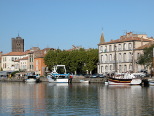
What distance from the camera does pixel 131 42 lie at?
114m

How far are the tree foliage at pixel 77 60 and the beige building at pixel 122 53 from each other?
11.1 ft

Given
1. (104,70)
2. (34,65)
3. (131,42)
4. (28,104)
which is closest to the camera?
(28,104)

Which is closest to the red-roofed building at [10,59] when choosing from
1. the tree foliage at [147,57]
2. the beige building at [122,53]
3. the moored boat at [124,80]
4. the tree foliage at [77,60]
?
the tree foliage at [77,60]

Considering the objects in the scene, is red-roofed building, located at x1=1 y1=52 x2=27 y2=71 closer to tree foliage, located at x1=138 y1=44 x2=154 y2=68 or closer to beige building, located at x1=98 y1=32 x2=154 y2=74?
beige building, located at x1=98 y1=32 x2=154 y2=74

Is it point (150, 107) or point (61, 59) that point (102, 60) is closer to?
point (61, 59)

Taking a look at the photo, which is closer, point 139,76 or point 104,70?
point 139,76

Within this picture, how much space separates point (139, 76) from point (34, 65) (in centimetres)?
6389

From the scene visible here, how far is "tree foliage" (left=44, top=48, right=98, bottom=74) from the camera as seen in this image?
125125 millimetres

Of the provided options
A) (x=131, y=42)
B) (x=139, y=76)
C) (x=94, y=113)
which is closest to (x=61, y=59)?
(x=131, y=42)

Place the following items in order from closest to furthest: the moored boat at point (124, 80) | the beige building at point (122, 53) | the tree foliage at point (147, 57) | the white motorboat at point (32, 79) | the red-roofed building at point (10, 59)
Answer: the moored boat at point (124, 80) → the tree foliage at point (147, 57) → the beige building at point (122, 53) → the white motorboat at point (32, 79) → the red-roofed building at point (10, 59)

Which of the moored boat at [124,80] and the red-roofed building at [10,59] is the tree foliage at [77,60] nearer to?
the moored boat at [124,80]

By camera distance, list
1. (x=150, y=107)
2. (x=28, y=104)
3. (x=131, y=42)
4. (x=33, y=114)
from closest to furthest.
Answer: (x=33, y=114) < (x=150, y=107) < (x=28, y=104) < (x=131, y=42)

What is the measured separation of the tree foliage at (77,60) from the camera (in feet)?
411

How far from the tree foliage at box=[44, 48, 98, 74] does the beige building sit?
11.1 ft
